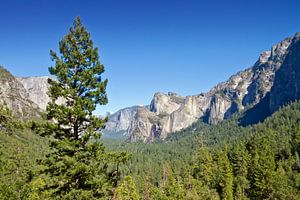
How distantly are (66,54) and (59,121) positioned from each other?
390 centimetres

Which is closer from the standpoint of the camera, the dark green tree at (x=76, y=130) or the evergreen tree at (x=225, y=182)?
the dark green tree at (x=76, y=130)

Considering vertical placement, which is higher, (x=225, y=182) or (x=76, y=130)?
(x=76, y=130)

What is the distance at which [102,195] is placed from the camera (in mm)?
18172

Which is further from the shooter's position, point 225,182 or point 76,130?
point 225,182

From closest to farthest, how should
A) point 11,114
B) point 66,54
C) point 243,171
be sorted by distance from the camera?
1. point 11,114
2. point 66,54
3. point 243,171

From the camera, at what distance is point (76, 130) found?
1827 cm

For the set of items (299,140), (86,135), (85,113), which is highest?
(299,140)

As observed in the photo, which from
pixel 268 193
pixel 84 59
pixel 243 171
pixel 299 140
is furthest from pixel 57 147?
pixel 299 140

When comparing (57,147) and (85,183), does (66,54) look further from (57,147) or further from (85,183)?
(85,183)

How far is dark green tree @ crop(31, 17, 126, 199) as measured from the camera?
56.9 ft

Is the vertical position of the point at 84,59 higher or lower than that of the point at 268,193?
higher

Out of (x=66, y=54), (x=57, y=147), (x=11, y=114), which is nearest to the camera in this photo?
(x=11, y=114)

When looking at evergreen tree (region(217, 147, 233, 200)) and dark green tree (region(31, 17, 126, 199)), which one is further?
evergreen tree (region(217, 147, 233, 200))

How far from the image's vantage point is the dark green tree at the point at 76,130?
17344mm
